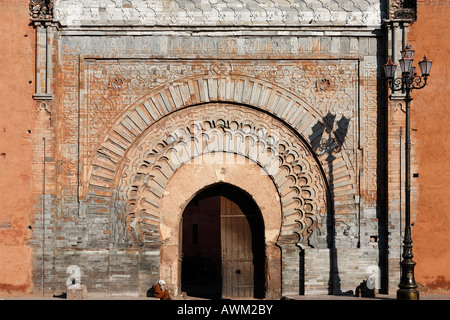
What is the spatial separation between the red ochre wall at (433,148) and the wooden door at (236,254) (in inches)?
94.4

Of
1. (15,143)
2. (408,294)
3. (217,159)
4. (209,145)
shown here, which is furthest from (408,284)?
(15,143)

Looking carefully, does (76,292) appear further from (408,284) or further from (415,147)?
(415,147)

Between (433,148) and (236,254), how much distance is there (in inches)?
126

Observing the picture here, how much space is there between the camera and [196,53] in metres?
12.4


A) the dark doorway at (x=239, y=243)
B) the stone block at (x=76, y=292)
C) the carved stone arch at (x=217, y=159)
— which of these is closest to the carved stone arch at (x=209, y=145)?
the carved stone arch at (x=217, y=159)

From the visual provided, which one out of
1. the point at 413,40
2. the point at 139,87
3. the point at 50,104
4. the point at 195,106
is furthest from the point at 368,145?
the point at 50,104

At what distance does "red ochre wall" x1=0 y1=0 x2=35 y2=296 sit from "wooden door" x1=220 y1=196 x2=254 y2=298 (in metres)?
2.80

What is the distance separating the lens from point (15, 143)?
40.5 ft

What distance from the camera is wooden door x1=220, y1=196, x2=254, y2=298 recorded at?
1284 centimetres

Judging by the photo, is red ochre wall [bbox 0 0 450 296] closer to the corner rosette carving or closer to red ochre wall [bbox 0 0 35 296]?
red ochre wall [bbox 0 0 35 296]

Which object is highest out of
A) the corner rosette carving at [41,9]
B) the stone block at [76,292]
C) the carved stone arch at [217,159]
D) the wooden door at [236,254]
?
the corner rosette carving at [41,9]

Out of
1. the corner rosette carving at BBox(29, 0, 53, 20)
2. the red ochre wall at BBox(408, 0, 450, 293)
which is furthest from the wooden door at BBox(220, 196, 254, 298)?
the corner rosette carving at BBox(29, 0, 53, 20)

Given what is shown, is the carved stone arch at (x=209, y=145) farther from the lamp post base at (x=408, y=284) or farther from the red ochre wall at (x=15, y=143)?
the lamp post base at (x=408, y=284)

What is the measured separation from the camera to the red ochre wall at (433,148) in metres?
12.2
